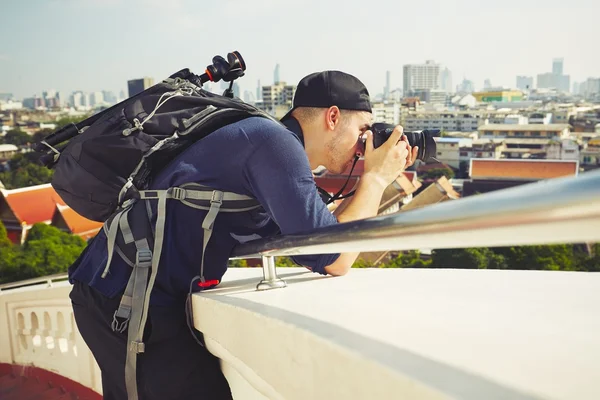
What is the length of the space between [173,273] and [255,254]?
10 centimetres

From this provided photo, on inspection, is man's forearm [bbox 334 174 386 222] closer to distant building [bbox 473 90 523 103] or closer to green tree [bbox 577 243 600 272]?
A: green tree [bbox 577 243 600 272]

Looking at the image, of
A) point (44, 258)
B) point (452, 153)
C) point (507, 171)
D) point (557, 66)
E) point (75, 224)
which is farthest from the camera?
point (557, 66)

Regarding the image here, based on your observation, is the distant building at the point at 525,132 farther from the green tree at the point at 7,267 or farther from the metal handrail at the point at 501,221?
the metal handrail at the point at 501,221

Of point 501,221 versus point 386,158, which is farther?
point 386,158

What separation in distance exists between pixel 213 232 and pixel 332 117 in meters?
0.24

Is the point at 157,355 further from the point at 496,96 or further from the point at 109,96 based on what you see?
the point at 109,96

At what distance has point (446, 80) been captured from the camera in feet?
311

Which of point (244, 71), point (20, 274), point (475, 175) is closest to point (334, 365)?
point (244, 71)

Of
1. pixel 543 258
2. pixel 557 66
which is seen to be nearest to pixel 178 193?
Answer: pixel 543 258

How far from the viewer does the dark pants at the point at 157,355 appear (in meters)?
0.73

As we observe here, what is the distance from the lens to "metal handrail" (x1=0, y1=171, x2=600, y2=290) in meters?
0.29

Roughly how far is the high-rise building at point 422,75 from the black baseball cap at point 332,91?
277 feet

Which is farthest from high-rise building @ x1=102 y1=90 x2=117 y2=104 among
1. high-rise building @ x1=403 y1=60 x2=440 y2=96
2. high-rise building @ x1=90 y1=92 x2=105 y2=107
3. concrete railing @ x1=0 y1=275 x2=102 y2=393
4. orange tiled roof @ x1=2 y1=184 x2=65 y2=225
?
concrete railing @ x1=0 y1=275 x2=102 y2=393

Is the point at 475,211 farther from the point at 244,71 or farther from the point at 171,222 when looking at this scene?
the point at 244,71
